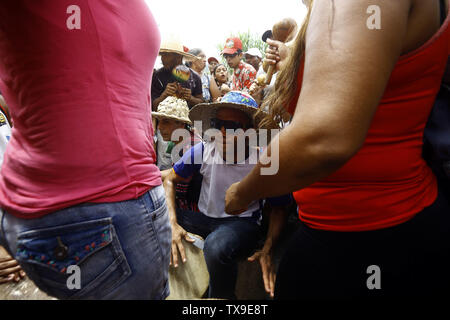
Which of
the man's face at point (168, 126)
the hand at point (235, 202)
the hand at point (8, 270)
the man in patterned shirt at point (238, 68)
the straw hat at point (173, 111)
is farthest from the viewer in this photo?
the man in patterned shirt at point (238, 68)

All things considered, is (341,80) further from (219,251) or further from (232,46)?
(232,46)

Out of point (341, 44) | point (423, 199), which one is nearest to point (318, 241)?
point (423, 199)

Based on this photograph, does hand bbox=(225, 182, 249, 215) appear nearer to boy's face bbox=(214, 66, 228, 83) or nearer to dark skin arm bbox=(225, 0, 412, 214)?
dark skin arm bbox=(225, 0, 412, 214)

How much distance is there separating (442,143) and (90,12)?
1.12 m

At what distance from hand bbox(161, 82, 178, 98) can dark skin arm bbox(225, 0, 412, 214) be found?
343 cm

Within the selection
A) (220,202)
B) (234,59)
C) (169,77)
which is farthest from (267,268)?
(234,59)

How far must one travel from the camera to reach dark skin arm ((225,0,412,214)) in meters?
0.46

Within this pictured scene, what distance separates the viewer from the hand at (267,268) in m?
1.89

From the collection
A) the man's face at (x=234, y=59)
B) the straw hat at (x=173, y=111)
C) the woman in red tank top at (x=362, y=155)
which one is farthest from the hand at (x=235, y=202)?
the man's face at (x=234, y=59)

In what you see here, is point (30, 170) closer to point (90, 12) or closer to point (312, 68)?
point (90, 12)

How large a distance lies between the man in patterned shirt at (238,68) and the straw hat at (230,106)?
2.47 m

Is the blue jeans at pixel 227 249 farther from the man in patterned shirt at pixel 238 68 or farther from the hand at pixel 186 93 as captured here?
the man in patterned shirt at pixel 238 68

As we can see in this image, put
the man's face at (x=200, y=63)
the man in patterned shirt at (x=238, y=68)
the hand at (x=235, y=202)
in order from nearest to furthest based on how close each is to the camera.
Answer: the hand at (x=235, y=202), the man in patterned shirt at (x=238, y=68), the man's face at (x=200, y=63)

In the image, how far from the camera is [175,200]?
8.52 feet
